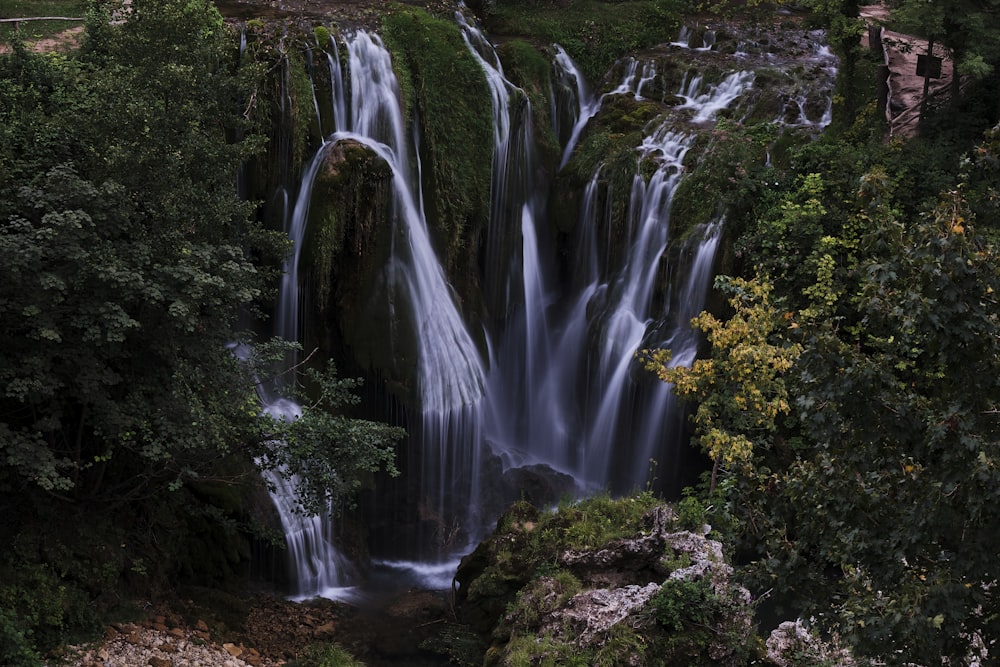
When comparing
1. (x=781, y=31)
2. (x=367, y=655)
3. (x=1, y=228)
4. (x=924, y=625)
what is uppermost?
(x=781, y=31)

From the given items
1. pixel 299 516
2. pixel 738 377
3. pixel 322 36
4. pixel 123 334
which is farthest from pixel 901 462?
pixel 322 36

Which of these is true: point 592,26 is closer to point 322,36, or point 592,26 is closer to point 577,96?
point 577,96

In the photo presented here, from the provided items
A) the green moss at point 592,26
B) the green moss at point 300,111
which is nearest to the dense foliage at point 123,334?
the green moss at point 300,111

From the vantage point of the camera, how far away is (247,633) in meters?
12.2

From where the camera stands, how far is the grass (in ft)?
59.1

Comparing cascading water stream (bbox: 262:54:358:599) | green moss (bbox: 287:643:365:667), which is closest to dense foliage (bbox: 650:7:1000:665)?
green moss (bbox: 287:643:365:667)

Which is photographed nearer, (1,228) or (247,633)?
(1,228)

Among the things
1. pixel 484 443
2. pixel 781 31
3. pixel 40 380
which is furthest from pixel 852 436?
pixel 781 31

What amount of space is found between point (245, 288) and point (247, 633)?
506 centimetres

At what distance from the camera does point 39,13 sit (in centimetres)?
1902

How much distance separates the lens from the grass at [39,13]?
709 inches

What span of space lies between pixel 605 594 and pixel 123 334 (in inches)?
267

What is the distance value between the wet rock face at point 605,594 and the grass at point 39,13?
1411 cm

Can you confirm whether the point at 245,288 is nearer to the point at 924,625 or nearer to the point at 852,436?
the point at 852,436
